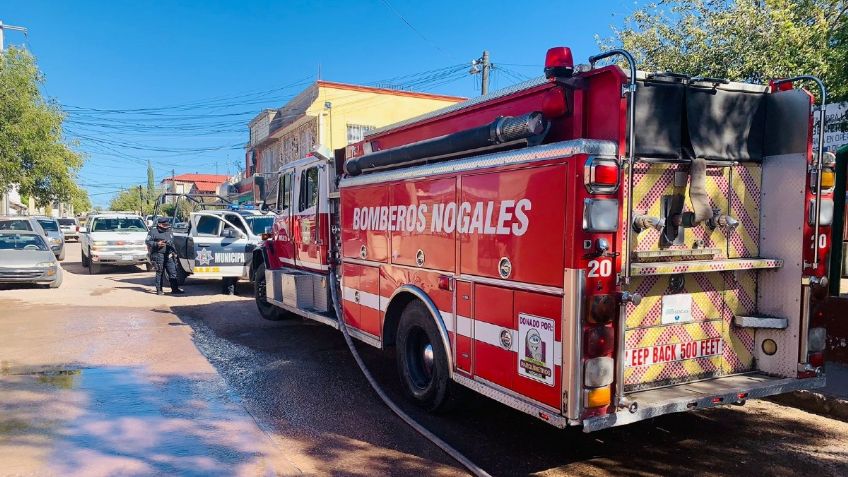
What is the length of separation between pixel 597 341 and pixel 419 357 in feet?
7.99

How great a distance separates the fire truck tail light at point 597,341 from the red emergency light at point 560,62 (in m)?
1.83

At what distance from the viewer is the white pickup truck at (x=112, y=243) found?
18719 millimetres

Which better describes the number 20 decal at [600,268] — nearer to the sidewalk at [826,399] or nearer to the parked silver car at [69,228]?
the sidewalk at [826,399]

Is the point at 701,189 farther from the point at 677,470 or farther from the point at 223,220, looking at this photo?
the point at 223,220

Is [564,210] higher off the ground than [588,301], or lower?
higher

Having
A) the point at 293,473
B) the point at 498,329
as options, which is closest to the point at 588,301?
the point at 498,329

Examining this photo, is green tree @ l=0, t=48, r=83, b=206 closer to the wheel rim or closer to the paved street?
the paved street

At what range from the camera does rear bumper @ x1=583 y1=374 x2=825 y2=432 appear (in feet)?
12.9

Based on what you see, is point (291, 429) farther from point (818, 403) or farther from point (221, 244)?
point (221, 244)

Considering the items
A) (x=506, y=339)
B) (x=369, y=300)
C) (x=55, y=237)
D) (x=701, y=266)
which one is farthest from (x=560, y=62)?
(x=55, y=237)

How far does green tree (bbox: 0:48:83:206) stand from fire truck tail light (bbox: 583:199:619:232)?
2481 cm

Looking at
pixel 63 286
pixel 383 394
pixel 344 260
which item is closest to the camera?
pixel 383 394

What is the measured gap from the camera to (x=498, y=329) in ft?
14.9

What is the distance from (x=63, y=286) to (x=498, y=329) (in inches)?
579
